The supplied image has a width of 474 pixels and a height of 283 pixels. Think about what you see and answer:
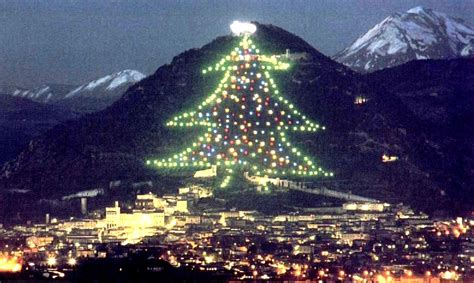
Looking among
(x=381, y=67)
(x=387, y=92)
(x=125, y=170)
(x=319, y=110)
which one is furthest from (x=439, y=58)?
(x=125, y=170)

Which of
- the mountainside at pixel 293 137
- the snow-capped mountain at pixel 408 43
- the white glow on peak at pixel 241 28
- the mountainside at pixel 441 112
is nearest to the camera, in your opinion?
the mountainside at pixel 293 137

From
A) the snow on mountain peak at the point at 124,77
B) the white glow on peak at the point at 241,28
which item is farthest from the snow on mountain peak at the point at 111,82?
the white glow on peak at the point at 241,28

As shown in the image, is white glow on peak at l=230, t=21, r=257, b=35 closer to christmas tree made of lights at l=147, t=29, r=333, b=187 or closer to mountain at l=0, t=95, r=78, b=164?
christmas tree made of lights at l=147, t=29, r=333, b=187

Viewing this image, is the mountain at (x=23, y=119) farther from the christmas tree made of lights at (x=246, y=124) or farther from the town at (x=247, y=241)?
the town at (x=247, y=241)

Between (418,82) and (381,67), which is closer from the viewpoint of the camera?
(418,82)

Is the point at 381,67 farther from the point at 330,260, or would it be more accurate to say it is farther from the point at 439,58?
the point at 330,260

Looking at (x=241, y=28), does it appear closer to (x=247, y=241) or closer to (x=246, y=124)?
(x=246, y=124)
